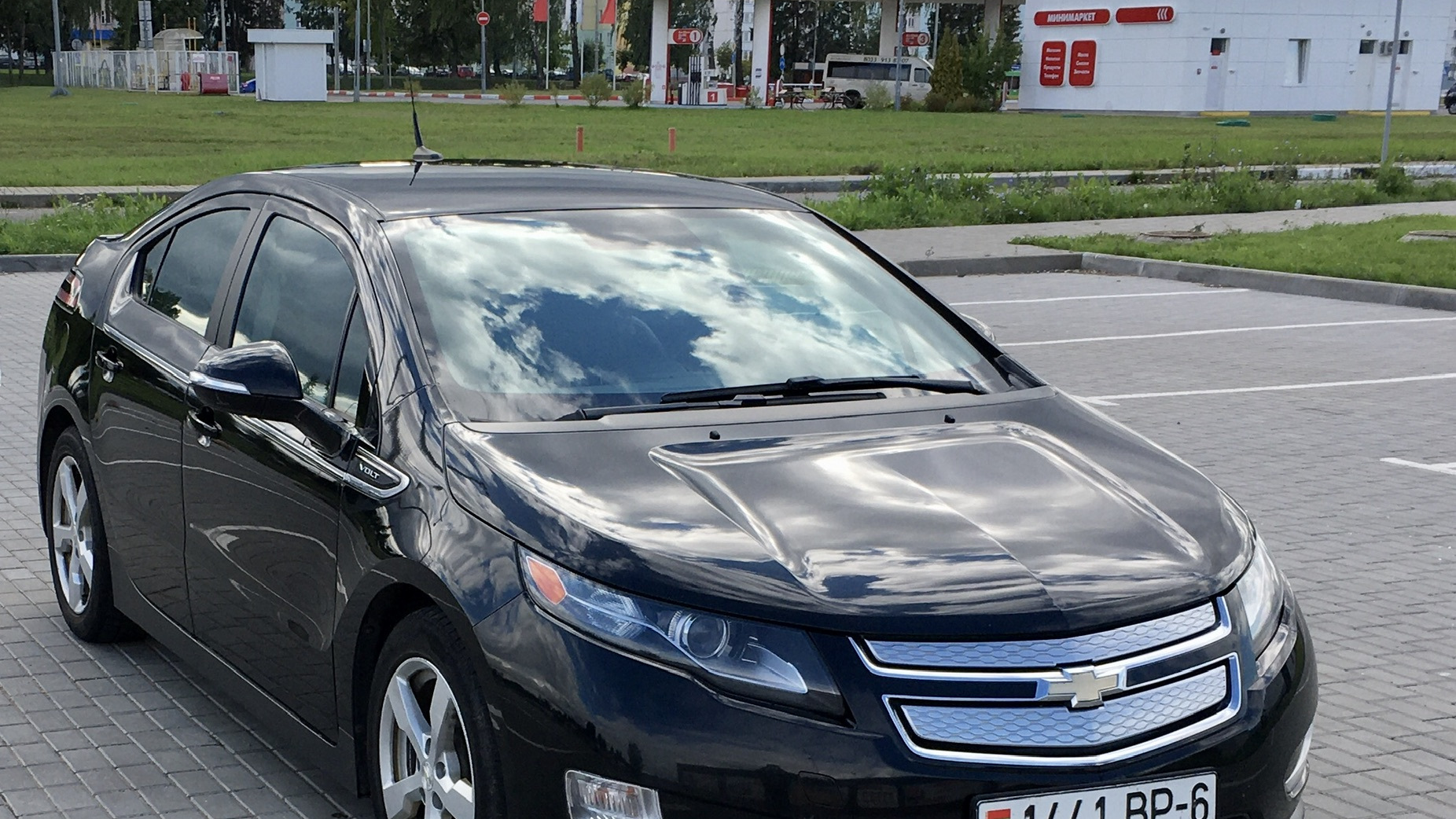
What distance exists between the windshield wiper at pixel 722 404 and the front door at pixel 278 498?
567mm

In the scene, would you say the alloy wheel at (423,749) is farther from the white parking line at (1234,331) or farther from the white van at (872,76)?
the white van at (872,76)

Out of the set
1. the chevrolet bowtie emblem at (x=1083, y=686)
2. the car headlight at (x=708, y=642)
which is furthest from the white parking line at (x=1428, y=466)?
the car headlight at (x=708, y=642)

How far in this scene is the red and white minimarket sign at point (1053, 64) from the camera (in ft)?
230

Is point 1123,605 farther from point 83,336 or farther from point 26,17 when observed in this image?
point 26,17

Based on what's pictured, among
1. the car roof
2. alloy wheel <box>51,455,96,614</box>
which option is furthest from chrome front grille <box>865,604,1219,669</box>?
alloy wheel <box>51,455,96,614</box>

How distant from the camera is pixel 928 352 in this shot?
4.27m

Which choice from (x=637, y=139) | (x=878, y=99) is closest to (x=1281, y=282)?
(x=637, y=139)

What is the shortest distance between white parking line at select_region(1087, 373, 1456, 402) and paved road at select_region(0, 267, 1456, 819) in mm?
32

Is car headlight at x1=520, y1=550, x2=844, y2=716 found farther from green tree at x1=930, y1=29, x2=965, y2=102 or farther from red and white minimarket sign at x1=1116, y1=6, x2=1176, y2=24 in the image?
green tree at x1=930, y1=29, x2=965, y2=102

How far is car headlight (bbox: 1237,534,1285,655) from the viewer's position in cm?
321

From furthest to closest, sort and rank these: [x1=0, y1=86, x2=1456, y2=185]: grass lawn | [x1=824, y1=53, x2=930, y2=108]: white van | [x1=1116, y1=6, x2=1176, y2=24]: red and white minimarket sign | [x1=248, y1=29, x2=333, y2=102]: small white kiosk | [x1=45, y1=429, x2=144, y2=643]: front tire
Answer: [x1=824, y1=53, x2=930, y2=108]: white van, [x1=248, y1=29, x2=333, y2=102]: small white kiosk, [x1=1116, y1=6, x2=1176, y2=24]: red and white minimarket sign, [x1=0, y1=86, x2=1456, y2=185]: grass lawn, [x1=45, y1=429, x2=144, y2=643]: front tire

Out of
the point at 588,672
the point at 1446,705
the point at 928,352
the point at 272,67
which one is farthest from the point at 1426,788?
the point at 272,67

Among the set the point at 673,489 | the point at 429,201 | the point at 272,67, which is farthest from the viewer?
the point at 272,67

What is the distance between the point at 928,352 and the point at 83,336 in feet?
9.02
